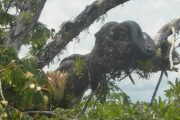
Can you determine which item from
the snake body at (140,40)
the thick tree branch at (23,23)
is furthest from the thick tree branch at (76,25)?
the snake body at (140,40)

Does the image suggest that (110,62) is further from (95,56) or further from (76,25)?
(76,25)

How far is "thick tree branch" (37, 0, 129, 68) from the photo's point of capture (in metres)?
6.96

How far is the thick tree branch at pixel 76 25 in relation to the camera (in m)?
6.96

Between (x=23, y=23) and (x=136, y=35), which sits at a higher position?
(x=23, y=23)

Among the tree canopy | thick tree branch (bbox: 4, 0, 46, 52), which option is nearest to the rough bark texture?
the tree canopy

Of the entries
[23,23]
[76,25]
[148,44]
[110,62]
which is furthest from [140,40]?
[23,23]

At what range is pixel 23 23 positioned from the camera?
655 centimetres

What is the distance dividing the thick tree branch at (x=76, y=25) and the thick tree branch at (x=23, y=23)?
45cm

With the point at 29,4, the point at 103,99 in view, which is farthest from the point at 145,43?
the point at 29,4

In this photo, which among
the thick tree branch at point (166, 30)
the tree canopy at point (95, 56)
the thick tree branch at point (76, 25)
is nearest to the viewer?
the tree canopy at point (95, 56)

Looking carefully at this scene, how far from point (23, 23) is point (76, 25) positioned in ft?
2.86

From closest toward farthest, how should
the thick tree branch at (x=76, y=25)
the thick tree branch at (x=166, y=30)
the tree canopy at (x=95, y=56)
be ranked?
the tree canopy at (x=95, y=56), the thick tree branch at (x=76, y=25), the thick tree branch at (x=166, y=30)

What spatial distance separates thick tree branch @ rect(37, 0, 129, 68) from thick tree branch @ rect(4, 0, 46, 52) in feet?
1.47

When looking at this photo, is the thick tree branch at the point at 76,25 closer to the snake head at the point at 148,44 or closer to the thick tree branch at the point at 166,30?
the snake head at the point at 148,44
